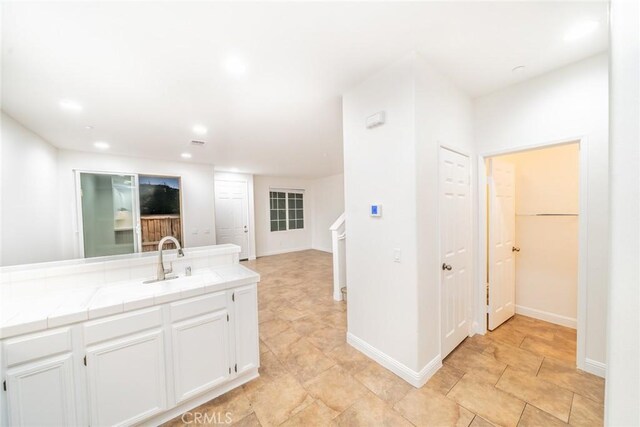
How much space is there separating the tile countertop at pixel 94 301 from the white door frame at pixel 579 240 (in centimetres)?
248

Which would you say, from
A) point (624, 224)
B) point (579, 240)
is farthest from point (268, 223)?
point (624, 224)

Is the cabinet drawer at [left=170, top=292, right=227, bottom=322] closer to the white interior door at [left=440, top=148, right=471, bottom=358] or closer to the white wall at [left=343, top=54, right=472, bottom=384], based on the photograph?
the white wall at [left=343, top=54, right=472, bottom=384]

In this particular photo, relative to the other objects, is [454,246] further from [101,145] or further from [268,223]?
[268,223]

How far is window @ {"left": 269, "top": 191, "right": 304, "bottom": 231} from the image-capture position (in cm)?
765

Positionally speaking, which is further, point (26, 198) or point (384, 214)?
point (26, 198)

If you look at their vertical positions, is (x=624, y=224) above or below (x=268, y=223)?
above

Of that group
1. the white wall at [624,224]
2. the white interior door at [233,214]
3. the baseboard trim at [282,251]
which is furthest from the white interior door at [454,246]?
the baseboard trim at [282,251]

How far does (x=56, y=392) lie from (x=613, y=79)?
2.70 meters

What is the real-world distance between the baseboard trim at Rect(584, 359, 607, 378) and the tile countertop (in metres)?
2.97

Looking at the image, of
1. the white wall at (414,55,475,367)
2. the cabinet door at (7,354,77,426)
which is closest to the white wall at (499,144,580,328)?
the white wall at (414,55,475,367)

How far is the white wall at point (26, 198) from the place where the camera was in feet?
8.36

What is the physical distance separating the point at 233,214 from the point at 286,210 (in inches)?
73.6

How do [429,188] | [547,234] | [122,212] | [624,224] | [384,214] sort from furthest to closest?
1. [122,212]
2. [547,234]
3. [384,214]
4. [429,188]
5. [624,224]

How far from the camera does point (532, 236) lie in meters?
2.99
